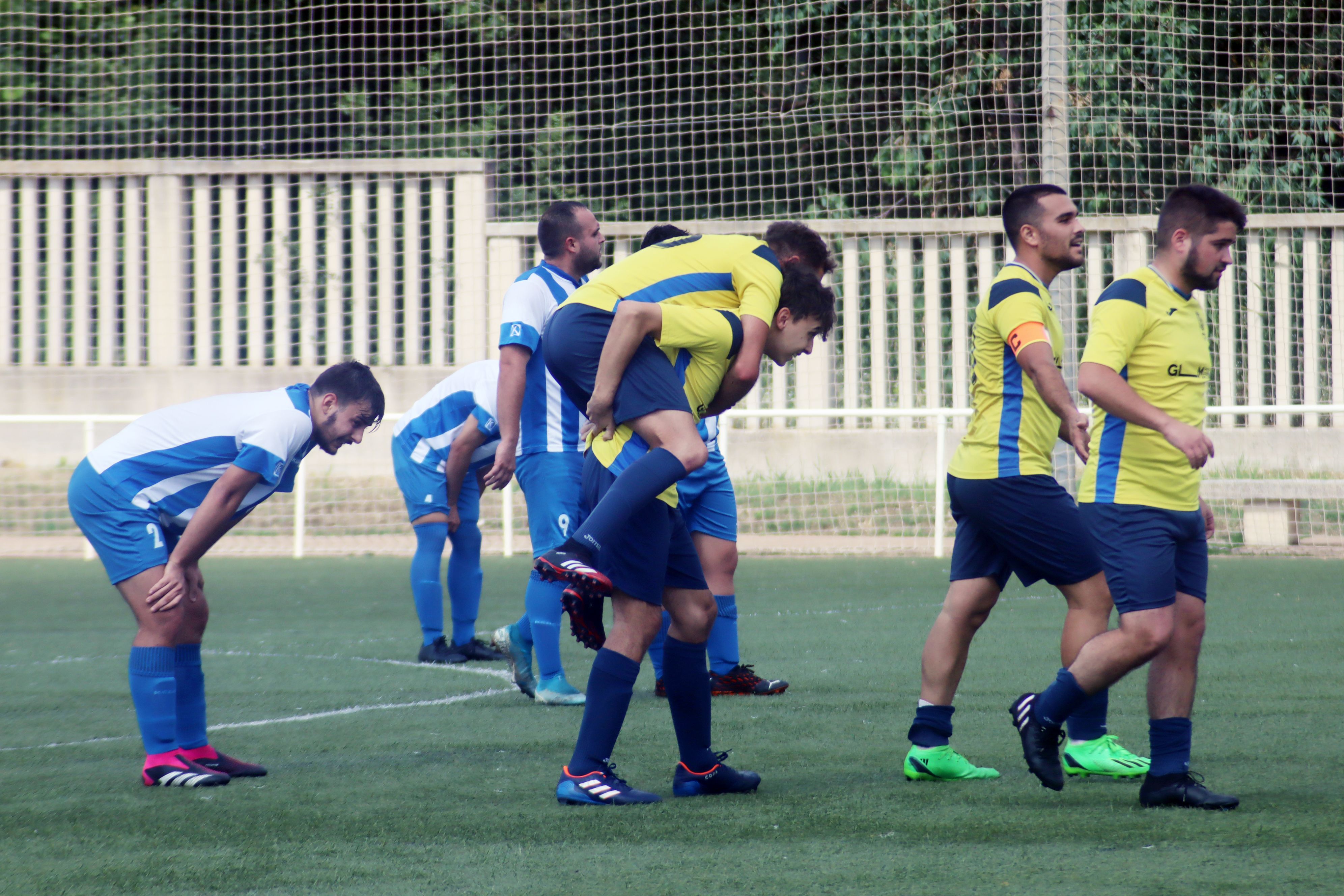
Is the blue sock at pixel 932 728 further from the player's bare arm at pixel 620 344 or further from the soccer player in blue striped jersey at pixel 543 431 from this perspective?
the soccer player in blue striped jersey at pixel 543 431

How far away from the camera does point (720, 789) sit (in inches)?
145

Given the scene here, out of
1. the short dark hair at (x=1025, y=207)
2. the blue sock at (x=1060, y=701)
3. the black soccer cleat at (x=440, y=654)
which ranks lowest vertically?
the black soccer cleat at (x=440, y=654)

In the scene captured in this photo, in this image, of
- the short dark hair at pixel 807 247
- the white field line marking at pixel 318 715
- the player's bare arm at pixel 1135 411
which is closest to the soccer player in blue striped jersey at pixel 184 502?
the white field line marking at pixel 318 715

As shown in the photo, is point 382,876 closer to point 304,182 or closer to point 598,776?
point 598,776

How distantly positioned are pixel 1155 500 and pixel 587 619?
58.2 inches

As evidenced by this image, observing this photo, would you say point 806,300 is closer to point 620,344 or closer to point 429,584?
point 620,344

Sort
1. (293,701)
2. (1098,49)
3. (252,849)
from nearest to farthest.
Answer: (252,849)
(293,701)
(1098,49)

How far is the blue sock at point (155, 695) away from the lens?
393 cm

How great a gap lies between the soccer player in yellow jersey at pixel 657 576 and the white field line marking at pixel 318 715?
161cm

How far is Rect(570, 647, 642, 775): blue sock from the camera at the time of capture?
3.52 m

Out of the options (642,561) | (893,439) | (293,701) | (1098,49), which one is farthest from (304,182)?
(642,561)

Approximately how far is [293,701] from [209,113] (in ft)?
36.4

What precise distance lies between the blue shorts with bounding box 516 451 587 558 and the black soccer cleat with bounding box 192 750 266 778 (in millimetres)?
1401

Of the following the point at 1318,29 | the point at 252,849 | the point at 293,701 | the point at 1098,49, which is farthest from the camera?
the point at 1318,29
